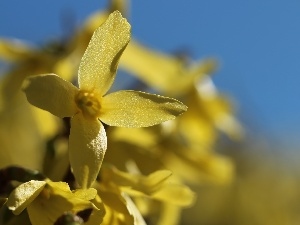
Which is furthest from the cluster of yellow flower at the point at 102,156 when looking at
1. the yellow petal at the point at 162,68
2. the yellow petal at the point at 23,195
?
the yellow petal at the point at 162,68

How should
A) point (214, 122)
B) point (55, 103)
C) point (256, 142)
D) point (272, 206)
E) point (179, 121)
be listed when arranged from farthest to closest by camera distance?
point (256, 142) → point (272, 206) → point (214, 122) → point (179, 121) → point (55, 103)

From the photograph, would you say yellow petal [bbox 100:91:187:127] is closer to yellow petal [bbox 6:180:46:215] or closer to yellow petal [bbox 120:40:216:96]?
yellow petal [bbox 6:180:46:215]

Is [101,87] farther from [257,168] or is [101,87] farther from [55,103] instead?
Result: [257,168]

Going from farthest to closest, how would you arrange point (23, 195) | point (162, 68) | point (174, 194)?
1. point (162, 68)
2. point (174, 194)
3. point (23, 195)

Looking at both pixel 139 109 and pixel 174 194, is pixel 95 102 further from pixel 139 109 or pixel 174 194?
pixel 174 194

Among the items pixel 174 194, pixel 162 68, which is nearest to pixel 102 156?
pixel 174 194

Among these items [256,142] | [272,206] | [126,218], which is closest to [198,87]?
[126,218]

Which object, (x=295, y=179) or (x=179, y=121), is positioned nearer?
(x=179, y=121)
